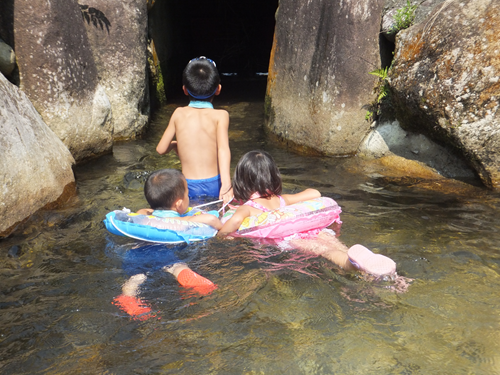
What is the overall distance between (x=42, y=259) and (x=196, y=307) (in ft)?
5.05

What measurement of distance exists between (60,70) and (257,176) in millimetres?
3463

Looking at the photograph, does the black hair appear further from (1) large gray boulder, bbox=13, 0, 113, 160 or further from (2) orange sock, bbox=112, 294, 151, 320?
(1) large gray boulder, bbox=13, 0, 113, 160

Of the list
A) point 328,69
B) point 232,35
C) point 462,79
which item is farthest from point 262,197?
point 232,35

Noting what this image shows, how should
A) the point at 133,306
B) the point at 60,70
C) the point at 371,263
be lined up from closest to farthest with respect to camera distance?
the point at 133,306 < the point at 371,263 < the point at 60,70

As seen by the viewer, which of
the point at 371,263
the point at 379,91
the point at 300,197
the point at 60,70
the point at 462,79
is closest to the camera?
the point at 371,263

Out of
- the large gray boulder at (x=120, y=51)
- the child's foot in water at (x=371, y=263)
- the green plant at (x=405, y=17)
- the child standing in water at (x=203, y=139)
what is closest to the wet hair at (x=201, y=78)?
the child standing in water at (x=203, y=139)

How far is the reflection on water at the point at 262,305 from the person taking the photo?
255 centimetres

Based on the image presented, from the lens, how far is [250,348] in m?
2.65

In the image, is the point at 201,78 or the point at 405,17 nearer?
the point at 201,78

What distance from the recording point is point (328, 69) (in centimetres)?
665

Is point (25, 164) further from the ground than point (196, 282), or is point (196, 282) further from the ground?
point (25, 164)

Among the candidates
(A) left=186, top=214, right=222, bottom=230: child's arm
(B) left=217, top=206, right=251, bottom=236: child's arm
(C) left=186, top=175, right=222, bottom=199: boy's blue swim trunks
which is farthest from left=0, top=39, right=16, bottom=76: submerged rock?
(B) left=217, top=206, right=251, bottom=236: child's arm

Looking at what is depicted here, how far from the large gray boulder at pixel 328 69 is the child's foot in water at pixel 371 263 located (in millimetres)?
3585

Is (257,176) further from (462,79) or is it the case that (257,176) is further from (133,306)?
(462,79)
